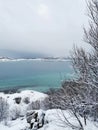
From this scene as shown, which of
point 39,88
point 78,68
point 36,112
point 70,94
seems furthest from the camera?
point 39,88

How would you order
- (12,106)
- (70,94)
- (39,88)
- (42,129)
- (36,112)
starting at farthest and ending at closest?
1. (39,88)
2. (12,106)
3. (36,112)
4. (42,129)
5. (70,94)

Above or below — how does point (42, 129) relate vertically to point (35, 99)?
below

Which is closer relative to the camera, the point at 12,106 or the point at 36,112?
the point at 36,112

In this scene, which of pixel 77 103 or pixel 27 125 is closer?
pixel 77 103

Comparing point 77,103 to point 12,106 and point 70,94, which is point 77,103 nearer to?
point 70,94

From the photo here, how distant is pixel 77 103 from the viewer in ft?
26.3

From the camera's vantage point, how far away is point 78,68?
8.47m

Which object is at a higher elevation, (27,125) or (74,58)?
(74,58)

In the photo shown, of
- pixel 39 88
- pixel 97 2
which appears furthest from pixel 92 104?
pixel 39 88

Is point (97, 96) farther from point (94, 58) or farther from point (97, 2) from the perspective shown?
point (97, 2)

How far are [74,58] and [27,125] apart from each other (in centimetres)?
1899

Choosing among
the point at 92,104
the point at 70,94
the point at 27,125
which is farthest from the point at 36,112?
the point at 92,104

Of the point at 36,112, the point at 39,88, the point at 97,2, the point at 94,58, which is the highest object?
the point at 39,88

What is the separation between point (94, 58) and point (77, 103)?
165 centimetres
